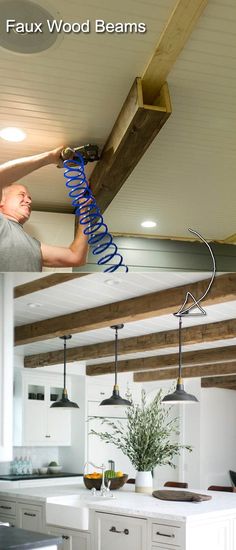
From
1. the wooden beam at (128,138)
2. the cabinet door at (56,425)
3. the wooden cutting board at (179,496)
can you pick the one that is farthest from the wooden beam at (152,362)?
the wooden beam at (128,138)

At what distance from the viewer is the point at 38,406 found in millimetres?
1499

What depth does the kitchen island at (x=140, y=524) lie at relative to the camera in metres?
1.91

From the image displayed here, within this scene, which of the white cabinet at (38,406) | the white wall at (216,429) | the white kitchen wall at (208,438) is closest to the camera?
the white cabinet at (38,406)

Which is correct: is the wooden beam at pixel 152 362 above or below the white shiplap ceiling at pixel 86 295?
below

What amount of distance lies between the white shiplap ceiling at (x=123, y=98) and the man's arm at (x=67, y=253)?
1.37 feet

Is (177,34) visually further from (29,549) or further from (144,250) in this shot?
(29,549)

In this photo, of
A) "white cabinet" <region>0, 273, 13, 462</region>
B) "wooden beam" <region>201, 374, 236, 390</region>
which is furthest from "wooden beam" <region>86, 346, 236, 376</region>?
"wooden beam" <region>201, 374, 236, 390</region>

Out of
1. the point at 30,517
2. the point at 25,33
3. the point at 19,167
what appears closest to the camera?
the point at 19,167

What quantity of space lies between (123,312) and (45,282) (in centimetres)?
56

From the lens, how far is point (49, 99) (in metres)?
1.34

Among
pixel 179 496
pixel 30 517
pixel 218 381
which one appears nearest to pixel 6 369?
pixel 30 517

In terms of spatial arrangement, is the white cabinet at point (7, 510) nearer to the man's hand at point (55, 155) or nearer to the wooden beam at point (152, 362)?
the wooden beam at point (152, 362)

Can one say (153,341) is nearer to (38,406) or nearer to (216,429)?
(38,406)

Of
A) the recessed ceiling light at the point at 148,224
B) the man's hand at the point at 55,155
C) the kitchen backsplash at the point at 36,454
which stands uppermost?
the recessed ceiling light at the point at 148,224
